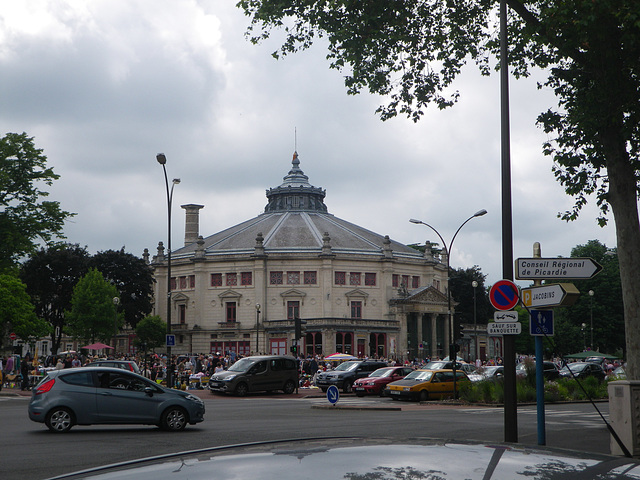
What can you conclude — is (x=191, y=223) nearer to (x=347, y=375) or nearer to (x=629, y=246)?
(x=347, y=375)

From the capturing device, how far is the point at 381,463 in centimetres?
254

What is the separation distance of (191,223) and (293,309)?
94.6ft

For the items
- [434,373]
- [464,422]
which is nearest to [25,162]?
[434,373]

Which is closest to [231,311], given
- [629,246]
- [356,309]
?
[356,309]

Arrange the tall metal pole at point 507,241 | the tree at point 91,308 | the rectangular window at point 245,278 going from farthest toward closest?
the rectangular window at point 245,278 → the tree at point 91,308 → the tall metal pole at point 507,241

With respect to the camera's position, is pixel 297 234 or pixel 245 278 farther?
pixel 297 234

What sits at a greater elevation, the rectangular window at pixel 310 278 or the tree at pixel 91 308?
the rectangular window at pixel 310 278

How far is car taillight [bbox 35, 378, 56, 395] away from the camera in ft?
53.2

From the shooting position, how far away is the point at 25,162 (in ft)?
122

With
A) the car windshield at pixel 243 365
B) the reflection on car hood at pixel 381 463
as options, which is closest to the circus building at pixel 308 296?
the car windshield at pixel 243 365

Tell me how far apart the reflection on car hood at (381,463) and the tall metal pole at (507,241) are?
1016 centimetres

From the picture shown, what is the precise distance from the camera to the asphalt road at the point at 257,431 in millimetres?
12320

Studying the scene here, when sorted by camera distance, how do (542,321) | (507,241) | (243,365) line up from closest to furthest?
1. (542,321)
2. (507,241)
3. (243,365)

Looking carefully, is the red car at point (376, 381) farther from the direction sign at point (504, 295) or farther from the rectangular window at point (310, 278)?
the rectangular window at point (310, 278)
